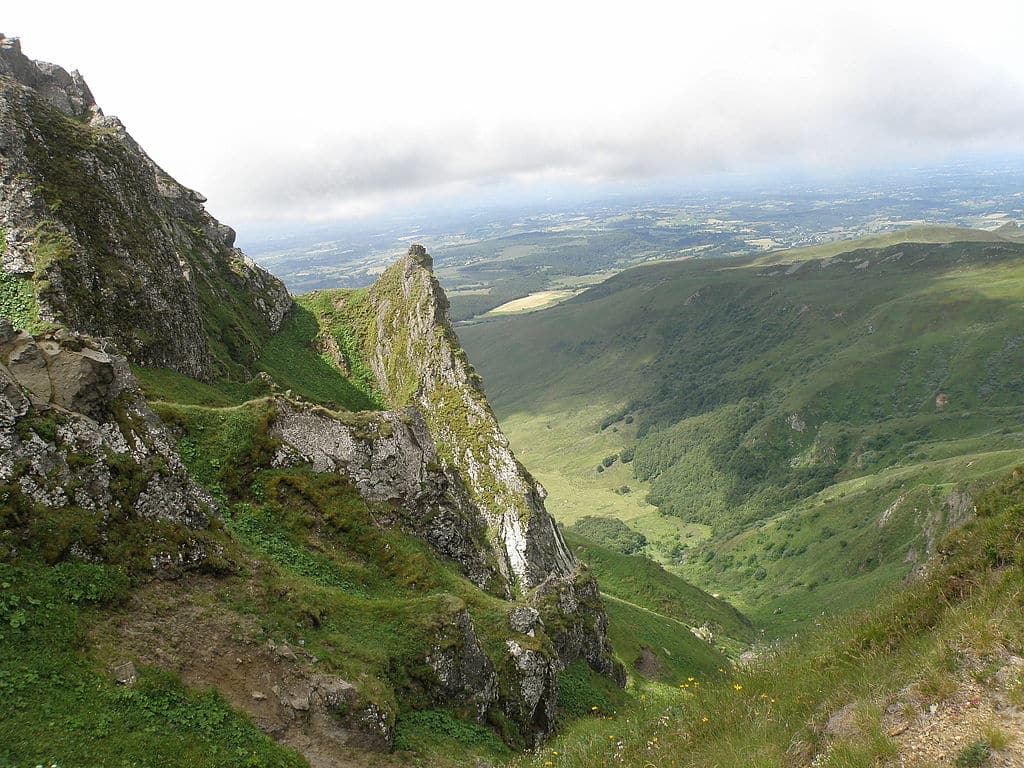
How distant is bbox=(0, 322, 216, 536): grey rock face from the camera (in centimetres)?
1617

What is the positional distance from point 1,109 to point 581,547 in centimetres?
10698

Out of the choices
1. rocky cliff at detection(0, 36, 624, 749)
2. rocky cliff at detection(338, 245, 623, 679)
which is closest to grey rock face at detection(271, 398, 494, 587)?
rocky cliff at detection(0, 36, 624, 749)

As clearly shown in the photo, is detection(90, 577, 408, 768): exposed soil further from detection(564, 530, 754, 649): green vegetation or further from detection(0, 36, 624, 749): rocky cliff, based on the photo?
detection(564, 530, 754, 649): green vegetation

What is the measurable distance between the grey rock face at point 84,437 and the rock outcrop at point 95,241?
13.6 m

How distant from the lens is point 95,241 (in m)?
35.5

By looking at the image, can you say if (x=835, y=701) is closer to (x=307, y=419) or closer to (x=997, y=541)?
(x=997, y=541)

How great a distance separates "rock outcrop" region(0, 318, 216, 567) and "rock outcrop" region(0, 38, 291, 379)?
1362 centimetres

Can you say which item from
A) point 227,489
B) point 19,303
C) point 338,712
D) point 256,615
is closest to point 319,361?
point 19,303

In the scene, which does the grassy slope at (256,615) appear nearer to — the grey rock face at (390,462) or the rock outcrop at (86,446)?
the rock outcrop at (86,446)

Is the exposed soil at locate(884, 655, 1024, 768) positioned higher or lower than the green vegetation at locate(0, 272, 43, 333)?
lower

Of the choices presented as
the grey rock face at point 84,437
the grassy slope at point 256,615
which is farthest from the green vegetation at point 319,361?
the grey rock face at point 84,437

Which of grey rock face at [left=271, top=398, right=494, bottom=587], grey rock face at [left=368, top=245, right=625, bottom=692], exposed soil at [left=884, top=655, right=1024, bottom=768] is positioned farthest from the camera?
grey rock face at [left=368, top=245, right=625, bottom=692]

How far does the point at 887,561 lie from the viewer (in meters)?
137

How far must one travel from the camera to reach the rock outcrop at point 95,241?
104 feet
